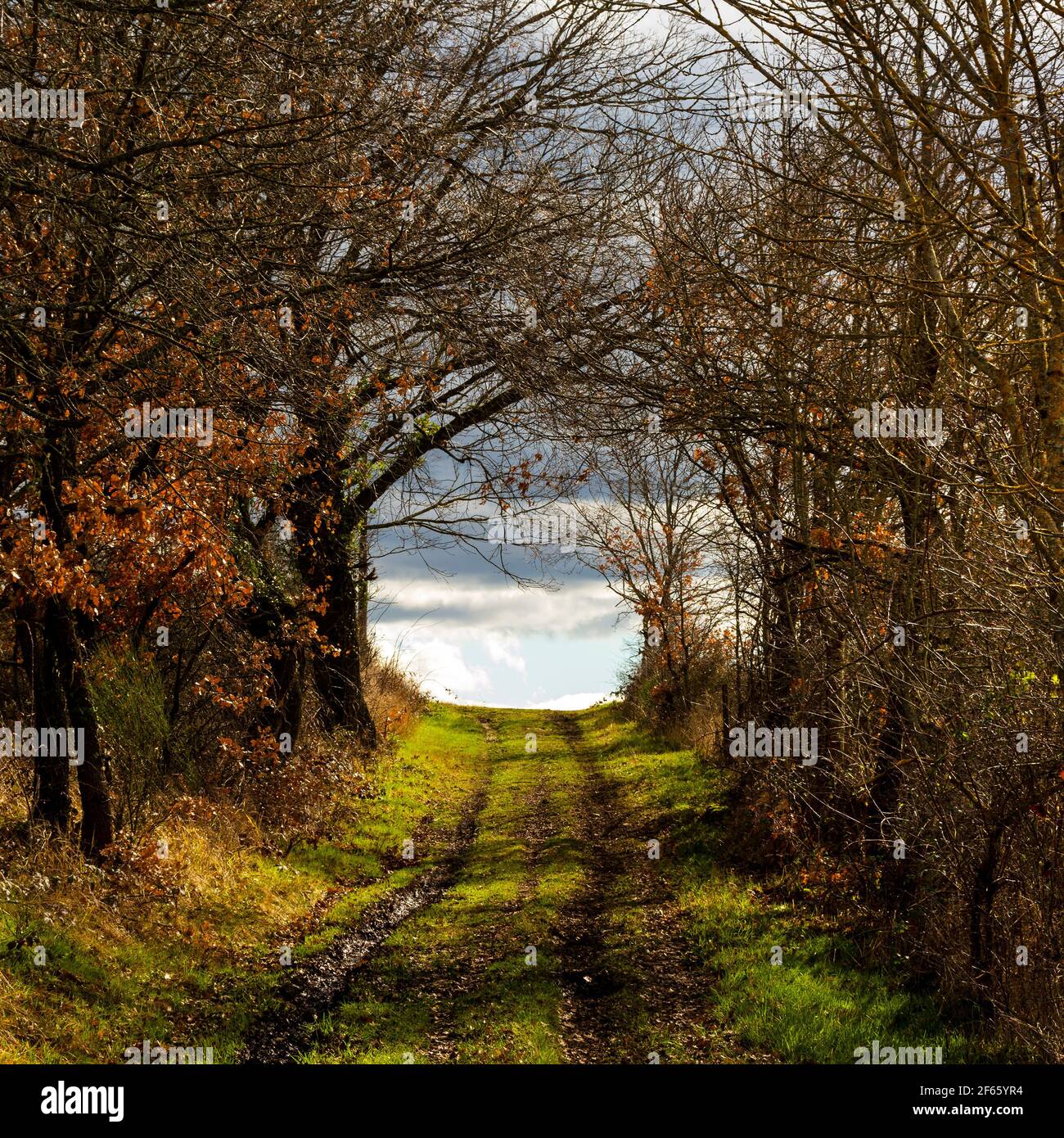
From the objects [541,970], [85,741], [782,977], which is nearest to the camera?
[782,977]

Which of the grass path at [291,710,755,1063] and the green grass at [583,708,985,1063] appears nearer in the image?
the green grass at [583,708,985,1063]

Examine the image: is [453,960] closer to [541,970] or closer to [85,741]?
[541,970]

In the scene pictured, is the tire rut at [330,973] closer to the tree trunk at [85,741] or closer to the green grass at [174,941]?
the green grass at [174,941]

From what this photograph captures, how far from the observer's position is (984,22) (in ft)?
20.1

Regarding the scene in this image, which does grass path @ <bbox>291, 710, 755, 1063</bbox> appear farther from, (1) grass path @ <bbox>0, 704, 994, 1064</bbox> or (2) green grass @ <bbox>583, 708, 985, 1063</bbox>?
(2) green grass @ <bbox>583, 708, 985, 1063</bbox>

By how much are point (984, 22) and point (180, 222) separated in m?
5.29

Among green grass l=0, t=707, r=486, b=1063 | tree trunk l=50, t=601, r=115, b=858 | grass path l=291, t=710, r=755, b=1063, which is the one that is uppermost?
tree trunk l=50, t=601, r=115, b=858

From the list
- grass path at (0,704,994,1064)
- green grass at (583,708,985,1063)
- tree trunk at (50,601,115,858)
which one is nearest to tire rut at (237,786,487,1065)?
grass path at (0,704,994,1064)

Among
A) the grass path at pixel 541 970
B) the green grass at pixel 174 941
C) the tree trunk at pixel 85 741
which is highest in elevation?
the tree trunk at pixel 85 741

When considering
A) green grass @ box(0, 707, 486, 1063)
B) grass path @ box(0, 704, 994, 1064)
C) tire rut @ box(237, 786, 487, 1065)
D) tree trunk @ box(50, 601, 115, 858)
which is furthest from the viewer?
tree trunk @ box(50, 601, 115, 858)

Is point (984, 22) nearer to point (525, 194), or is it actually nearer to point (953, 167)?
point (953, 167)

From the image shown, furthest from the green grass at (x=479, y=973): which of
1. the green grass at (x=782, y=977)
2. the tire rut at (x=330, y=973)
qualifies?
the green grass at (x=782, y=977)

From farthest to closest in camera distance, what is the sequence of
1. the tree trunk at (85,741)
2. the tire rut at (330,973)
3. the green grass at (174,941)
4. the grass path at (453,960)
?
the tree trunk at (85,741)
the tire rut at (330,973)
the grass path at (453,960)
the green grass at (174,941)

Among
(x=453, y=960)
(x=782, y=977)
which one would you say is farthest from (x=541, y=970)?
(x=782, y=977)
